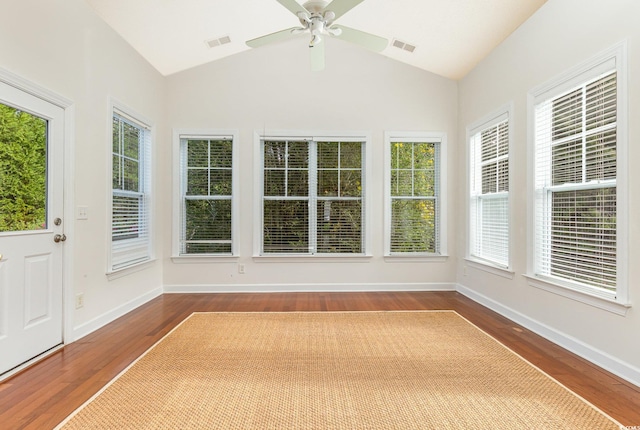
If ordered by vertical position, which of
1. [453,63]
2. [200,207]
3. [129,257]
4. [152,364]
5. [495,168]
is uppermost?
[453,63]

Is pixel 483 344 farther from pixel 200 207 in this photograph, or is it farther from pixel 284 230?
pixel 200 207

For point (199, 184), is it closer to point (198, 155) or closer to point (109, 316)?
point (198, 155)

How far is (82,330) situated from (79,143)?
1.67 m

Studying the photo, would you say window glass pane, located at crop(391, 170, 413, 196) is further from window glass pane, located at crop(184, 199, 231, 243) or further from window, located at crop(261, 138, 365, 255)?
window glass pane, located at crop(184, 199, 231, 243)

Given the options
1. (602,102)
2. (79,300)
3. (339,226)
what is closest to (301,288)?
(339,226)

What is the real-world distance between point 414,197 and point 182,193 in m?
3.26

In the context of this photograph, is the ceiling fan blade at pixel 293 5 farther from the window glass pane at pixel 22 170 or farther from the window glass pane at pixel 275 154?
the window glass pane at pixel 275 154

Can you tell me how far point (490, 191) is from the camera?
158 inches

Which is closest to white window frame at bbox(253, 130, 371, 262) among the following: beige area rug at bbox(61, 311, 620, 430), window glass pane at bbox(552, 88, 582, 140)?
beige area rug at bbox(61, 311, 620, 430)

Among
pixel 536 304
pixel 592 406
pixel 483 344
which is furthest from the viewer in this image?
pixel 536 304

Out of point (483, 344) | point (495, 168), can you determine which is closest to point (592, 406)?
point (483, 344)

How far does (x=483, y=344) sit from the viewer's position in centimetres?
283

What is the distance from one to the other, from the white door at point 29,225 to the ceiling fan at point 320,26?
1864 mm

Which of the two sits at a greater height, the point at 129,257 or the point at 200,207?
the point at 200,207
